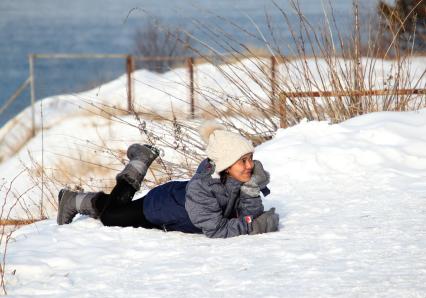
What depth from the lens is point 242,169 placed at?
512 cm

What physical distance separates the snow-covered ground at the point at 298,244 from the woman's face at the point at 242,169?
1.05 ft

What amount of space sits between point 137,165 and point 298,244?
1.28m

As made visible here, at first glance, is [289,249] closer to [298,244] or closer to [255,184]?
[298,244]

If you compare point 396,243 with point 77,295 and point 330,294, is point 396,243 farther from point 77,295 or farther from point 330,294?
point 77,295

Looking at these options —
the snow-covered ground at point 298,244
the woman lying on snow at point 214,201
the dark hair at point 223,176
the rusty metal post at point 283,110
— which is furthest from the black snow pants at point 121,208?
the rusty metal post at point 283,110

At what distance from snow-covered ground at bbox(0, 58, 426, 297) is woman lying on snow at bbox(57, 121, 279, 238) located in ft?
0.26

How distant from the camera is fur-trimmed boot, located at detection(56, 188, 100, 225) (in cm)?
563

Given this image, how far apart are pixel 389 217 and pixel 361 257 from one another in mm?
930

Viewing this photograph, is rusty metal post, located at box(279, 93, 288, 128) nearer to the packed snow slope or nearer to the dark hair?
the packed snow slope


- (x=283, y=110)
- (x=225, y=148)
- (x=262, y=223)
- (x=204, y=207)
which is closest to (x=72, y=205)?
(x=204, y=207)

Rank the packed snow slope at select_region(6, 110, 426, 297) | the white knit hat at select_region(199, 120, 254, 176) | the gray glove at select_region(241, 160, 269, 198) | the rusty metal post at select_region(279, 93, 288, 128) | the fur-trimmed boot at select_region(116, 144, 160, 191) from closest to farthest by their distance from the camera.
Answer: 1. the packed snow slope at select_region(6, 110, 426, 297)
2. the white knit hat at select_region(199, 120, 254, 176)
3. the gray glove at select_region(241, 160, 269, 198)
4. the fur-trimmed boot at select_region(116, 144, 160, 191)
5. the rusty metal post at select_region(279, 93, 288, 128)

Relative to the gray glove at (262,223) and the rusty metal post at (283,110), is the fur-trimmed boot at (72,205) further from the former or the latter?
the rusty metal post at (283,110)

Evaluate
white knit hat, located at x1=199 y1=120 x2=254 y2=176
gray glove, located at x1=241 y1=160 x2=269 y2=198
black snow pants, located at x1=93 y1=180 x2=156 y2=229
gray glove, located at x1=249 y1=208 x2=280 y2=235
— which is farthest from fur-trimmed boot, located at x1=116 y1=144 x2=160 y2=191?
gray glove, located at x1=249 y1=208 x2=280 y2=235

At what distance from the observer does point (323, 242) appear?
4.84 metres
